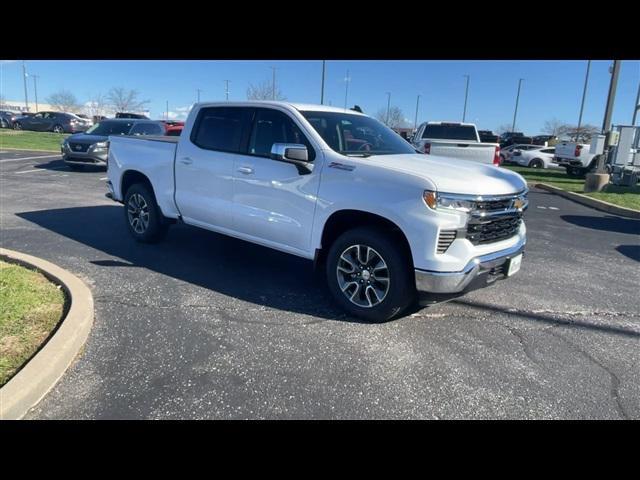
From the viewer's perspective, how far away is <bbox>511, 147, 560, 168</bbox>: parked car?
82.3 feet

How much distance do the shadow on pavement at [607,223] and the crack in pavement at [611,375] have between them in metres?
6.03

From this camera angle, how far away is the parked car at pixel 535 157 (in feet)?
82.3

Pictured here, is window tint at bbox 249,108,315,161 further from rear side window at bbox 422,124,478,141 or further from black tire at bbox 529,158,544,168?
black tire at bbox 529,158,544,168

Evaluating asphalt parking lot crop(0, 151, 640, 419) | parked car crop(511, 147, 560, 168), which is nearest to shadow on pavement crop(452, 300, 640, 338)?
asphalt parking lot crop(0, 151, 640, 419)

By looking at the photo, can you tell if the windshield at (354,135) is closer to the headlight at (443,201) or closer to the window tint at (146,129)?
the headlight at (443,201)

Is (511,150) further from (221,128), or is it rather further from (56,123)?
(56,123)

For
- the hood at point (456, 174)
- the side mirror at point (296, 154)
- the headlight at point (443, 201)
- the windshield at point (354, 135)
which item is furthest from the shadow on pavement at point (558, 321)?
the side mirror at point (296, 154)

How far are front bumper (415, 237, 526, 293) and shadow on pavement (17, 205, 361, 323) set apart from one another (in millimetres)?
829

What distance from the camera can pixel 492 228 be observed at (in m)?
3.94

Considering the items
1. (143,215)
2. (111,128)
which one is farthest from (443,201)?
(111,128)

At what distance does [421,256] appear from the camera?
3.67 m
